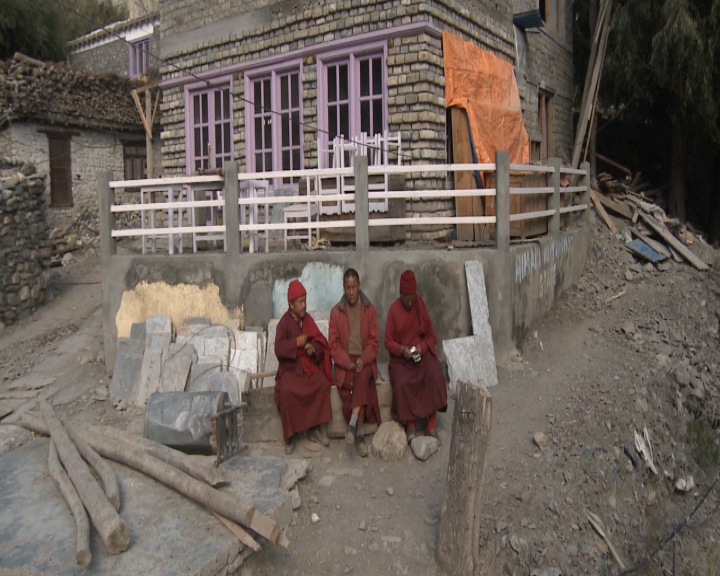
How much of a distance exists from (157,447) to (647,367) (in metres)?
5.83

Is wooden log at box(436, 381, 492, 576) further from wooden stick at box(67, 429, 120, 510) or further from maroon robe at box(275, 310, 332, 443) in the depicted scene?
wooden stick at box(67, 429, 120, 510)

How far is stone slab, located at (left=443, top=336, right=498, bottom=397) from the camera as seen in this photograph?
264 inches

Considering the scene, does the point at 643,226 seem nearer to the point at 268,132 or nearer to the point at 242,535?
the point at 268,132

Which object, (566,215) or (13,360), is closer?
(13,360)

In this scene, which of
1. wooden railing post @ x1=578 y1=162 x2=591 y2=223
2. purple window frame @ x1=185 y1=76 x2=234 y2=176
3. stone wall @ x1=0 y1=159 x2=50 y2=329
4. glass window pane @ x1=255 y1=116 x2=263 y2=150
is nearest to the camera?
glass window pane @ x1=255 y1=116 x2=263 y2=150

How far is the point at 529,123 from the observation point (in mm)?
12898

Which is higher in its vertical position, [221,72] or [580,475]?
[221,72]

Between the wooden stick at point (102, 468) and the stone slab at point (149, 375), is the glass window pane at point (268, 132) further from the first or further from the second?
the wooden stick at point (102, 468)

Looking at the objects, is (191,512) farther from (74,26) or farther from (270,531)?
(74,26)

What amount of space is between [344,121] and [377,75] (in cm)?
83

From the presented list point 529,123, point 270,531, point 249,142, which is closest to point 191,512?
point 270,531

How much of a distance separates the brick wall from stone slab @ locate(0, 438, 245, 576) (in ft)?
47.3

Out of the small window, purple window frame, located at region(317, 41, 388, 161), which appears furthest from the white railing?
the small window

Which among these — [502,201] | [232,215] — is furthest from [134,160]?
[502,201]
